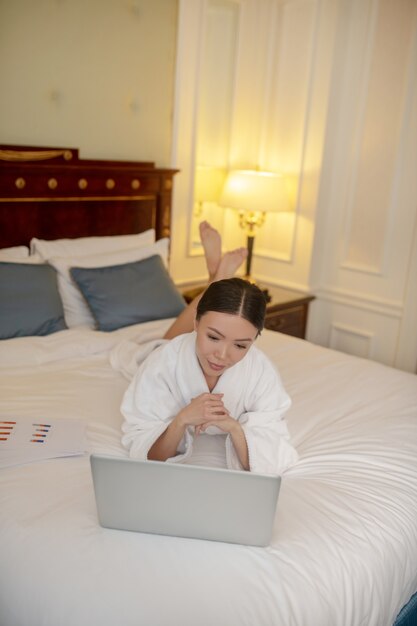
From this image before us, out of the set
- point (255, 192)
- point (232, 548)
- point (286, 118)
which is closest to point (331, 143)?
point (286, 118)

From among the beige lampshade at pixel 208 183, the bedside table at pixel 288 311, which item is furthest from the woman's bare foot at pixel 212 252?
the beige lampshade at pixel 208 183

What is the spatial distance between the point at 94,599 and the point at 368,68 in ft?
10.1

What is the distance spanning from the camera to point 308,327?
3.68 metres

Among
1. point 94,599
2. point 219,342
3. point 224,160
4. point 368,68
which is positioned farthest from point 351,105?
point 94,599

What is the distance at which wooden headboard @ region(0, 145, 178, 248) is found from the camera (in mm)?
2459

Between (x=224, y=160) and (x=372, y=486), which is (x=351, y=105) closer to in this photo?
(x=224, y=160)

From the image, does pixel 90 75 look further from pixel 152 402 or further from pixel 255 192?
pixel 152 402

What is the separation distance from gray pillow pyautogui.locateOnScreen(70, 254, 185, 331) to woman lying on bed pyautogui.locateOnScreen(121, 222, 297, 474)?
0.86 meters

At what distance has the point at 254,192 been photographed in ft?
10.6

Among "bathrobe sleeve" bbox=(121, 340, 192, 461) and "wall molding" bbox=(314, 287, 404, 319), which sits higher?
"bathrobe sleeve" bbox=(121, 340, 192, 461)

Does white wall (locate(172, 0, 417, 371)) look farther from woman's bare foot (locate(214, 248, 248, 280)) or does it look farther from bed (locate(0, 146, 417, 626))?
woman's bare foot (locate(214, 248, 248, 280))

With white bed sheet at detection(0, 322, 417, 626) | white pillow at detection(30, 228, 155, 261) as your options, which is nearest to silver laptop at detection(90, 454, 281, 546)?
white bed sheet at detection(0, 322, 417, 626)

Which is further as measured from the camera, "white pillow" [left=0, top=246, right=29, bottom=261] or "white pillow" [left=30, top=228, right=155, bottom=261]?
"white pillow" [left=30, top=228, right=155, bottom=261]

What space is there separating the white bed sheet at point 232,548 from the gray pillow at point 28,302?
32cm
